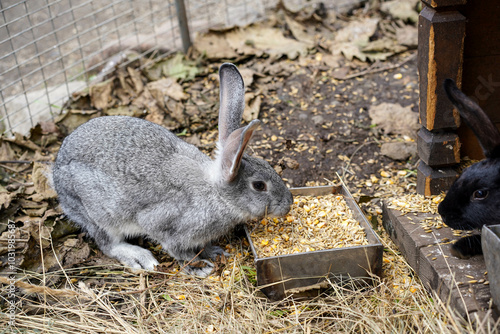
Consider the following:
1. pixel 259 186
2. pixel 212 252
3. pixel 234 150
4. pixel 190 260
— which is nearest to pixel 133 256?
pixel 190 260

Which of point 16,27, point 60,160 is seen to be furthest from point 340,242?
point 16,27

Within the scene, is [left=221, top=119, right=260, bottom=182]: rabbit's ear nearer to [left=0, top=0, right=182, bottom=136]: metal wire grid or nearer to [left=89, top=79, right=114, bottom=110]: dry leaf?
[left=89, top=79, right=114, bottom=110]: dry leaf

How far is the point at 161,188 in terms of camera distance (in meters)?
4.13

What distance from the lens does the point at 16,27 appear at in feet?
25.6

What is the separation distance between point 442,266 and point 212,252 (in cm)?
178

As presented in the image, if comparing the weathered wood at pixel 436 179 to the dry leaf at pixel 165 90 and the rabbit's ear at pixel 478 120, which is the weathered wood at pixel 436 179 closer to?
the rabbit's ear at pixel 478 120

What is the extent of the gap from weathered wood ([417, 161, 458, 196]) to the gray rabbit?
1.17 m

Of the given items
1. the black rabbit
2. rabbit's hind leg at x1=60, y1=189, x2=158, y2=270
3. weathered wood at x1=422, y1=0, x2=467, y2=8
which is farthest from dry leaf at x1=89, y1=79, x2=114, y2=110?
the black rabbit

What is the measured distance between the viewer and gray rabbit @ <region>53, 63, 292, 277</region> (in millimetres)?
4027

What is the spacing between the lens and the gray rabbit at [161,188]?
4.03m

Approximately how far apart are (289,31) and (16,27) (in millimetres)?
4046

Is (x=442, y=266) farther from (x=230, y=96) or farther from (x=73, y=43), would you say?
(x=73, y=43)

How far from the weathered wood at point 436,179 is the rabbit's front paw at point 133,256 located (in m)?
2.30

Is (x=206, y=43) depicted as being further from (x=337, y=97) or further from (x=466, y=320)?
(x=466, y=320)
